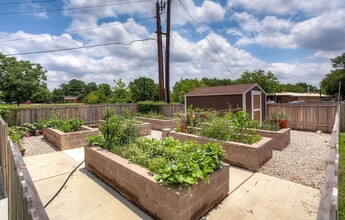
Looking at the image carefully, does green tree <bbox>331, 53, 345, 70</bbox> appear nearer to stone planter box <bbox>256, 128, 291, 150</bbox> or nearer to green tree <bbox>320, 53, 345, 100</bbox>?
green tree <bbox>320, 53, 345, 100</bbox>

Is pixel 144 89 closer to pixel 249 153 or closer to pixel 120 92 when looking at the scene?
pixel 120 92

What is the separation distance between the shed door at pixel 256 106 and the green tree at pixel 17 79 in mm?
20915

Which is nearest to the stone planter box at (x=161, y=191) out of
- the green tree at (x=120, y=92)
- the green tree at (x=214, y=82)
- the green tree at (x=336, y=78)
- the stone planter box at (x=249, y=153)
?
the stone planter box at (x=249, y=153)

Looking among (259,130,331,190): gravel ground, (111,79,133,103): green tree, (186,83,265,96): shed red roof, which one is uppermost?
(111,79,133,103): green tree

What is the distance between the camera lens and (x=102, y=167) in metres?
3.77

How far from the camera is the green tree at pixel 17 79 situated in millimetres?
18828

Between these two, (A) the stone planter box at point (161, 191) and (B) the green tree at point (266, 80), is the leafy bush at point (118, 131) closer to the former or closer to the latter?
(A) the stone planter box at point (161, 191)

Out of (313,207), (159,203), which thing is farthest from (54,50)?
(313,207)

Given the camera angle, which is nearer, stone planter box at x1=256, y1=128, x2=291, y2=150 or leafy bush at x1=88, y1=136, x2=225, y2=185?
leafy bush at x1=88, y1=136, x2=225, y2=185

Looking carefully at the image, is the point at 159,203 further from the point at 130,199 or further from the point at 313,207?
the point at 313,207

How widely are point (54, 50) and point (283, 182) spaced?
13.5 m

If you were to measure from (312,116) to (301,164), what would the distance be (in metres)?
5.78

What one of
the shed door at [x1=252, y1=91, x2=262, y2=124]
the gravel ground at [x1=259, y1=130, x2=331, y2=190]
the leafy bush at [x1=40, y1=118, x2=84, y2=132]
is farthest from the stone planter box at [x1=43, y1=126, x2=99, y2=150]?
the shed door at [x1=252, y1=91, x2=262, y2=124]

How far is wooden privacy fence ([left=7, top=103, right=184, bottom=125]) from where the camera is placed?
838 centimetres
